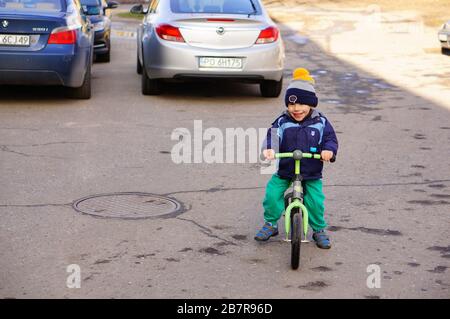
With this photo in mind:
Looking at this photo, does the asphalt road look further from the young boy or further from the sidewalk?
the sidewalk

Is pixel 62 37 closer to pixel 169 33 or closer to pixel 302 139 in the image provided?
pixel 169 33

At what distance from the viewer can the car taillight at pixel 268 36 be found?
12.6 metres

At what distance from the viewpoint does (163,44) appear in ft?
41.2

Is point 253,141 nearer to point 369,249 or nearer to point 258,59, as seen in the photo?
point 258,59

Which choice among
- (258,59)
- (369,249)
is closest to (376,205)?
(369,249)

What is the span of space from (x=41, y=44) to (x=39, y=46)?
0.11ft

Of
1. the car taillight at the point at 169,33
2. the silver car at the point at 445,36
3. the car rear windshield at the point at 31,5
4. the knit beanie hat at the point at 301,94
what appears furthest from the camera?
the silver car at the point at 445,36

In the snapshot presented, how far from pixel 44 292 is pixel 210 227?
174cm

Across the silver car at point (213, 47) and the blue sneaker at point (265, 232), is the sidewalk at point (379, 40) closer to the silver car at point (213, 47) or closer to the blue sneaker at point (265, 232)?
the silver car at point (213, 47)

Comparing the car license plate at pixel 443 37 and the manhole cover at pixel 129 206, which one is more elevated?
the manhole cover at pixel 129 206

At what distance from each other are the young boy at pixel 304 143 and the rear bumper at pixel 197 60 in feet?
20.4

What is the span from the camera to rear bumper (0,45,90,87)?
38.3 ft

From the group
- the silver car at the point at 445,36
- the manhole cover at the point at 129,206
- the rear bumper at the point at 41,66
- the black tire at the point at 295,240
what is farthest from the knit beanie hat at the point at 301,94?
the silver car at the point at 445,36

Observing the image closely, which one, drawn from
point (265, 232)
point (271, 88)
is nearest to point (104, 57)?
point (271, 88)
